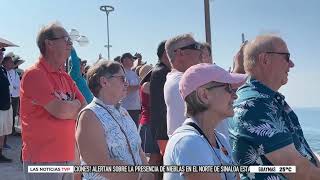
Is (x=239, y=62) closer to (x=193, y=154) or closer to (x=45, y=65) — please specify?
(x=45, y=65)

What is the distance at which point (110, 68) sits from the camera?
2.97 meters

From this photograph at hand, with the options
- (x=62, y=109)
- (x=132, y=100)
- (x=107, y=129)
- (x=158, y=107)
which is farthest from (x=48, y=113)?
(x=132, y=100)

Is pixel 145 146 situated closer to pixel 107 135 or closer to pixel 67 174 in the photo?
pixel 67 174

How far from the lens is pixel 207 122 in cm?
238

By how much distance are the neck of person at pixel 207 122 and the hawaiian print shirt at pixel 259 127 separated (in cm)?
28

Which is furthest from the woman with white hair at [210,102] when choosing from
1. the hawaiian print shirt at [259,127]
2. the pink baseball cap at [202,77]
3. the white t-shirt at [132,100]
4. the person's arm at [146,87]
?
the white t-shirt at [132,100]

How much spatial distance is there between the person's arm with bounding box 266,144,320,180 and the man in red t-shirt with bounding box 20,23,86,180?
4.98ft

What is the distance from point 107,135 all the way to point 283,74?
4.06 ft

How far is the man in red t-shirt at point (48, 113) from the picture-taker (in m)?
3.13

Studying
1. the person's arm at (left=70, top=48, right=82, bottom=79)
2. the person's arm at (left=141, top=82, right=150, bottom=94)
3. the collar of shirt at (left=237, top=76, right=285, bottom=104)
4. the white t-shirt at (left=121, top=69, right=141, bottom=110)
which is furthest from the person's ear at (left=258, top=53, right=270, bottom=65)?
the white t-shirt at (left=121, top=69, right=141, bottom=110)

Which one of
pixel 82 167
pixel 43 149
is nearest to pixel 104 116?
pixel 82 167

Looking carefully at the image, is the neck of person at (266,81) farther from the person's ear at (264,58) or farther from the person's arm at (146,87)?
the person's arm at (146,87)

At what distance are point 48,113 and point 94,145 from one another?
27.0 inches

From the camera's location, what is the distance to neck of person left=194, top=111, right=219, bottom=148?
2.37 metres
